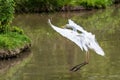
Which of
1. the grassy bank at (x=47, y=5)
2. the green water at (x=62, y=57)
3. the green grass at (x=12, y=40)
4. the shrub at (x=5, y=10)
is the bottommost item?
the grassy bank at (x=47, y=5)

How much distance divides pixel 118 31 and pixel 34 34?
341 centimetres

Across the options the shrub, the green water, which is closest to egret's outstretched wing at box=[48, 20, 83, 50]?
the green water

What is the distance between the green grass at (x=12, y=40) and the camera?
1520 centimetres

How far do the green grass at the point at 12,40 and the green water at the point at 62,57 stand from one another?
1.50 ft

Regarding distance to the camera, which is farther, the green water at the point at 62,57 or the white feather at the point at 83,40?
the green water at the point at 62,57

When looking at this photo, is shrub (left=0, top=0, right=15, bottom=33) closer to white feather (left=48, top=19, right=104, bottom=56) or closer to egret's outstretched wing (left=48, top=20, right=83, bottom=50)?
white feather (left=48, top=19, right=104, bottom=56)

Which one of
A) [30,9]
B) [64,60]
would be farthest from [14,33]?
[30,9]

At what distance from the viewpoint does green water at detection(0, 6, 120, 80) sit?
42.2 ft

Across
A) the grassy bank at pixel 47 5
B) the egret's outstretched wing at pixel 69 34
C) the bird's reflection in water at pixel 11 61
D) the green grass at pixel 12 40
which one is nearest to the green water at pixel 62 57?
the bird's reflection in water at pixel 11 61

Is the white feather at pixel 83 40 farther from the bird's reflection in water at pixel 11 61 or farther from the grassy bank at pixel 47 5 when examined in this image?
the grassy bank at pixel 47 5

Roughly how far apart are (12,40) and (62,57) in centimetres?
170

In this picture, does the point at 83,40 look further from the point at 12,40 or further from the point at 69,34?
the point at 12,40

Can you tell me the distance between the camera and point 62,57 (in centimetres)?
1535

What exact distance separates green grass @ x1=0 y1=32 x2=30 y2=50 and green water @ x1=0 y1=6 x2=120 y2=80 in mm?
458
